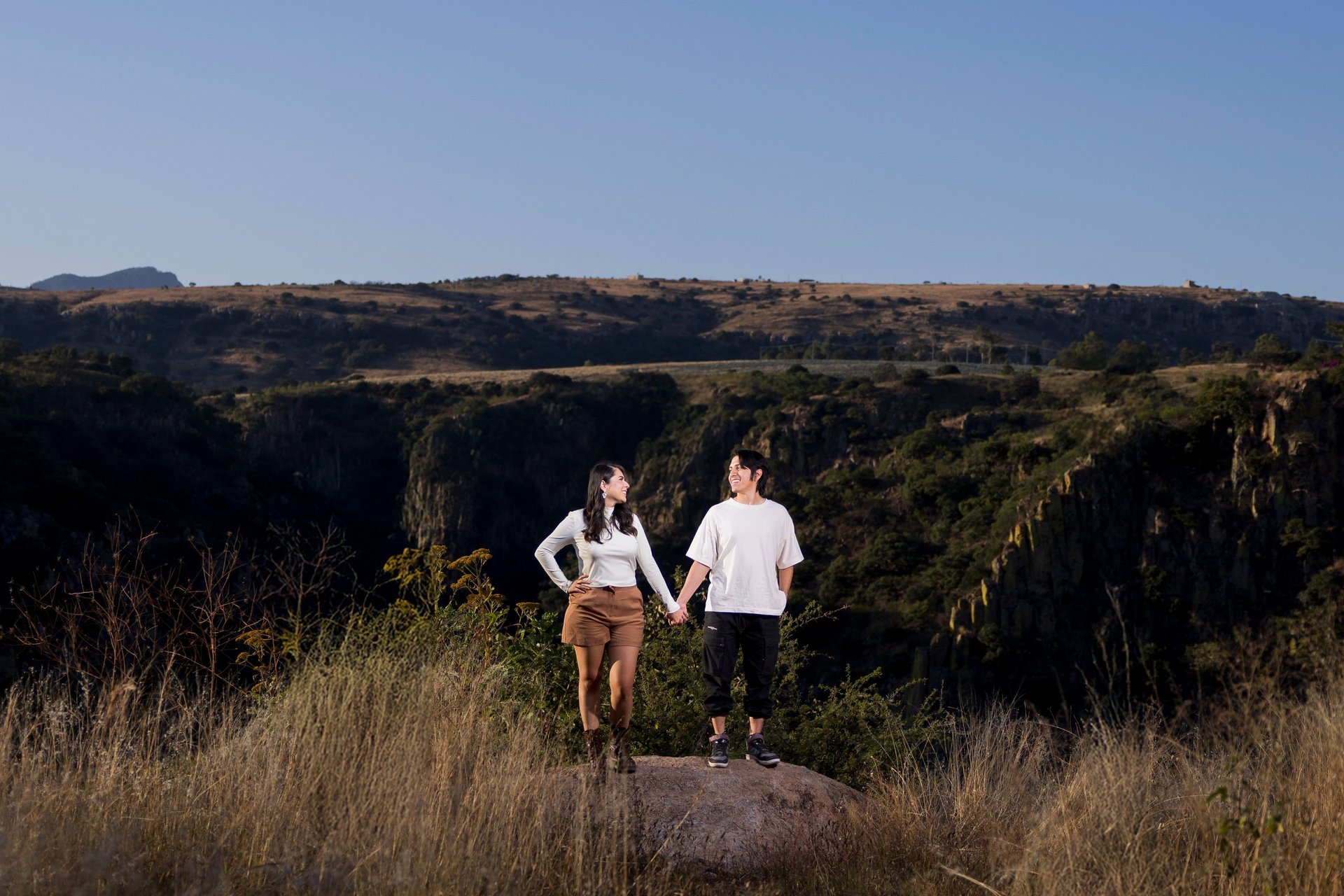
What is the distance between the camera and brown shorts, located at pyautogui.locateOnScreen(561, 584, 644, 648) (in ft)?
21.5

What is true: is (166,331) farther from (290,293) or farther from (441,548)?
(441,548)

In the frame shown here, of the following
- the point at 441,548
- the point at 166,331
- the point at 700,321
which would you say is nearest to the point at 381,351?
the point at 166,331

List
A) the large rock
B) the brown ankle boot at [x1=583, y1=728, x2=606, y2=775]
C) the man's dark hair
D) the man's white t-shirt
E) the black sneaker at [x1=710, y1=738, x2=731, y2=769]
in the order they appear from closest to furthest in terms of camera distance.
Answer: the large rock < the brown ankle boot at [x1=583, y1=728, x2=606, y2=775] < the black sneaker at [x1=710, y1=738, x2=731, y2=769] < the man's white t-shirt < the man's dark hair

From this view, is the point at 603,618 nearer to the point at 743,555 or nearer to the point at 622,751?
the point at 622,751

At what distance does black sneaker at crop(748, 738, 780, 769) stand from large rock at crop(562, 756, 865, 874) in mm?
110

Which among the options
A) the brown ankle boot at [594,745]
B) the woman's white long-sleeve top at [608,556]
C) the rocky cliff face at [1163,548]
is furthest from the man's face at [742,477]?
the rocky cliff face at [1163,548]

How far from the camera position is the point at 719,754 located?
680 centimetres

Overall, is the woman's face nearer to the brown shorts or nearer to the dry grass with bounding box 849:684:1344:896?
the brown shorts

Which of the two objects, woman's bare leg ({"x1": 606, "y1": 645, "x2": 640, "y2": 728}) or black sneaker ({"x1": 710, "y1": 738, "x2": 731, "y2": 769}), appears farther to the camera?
black sneaker ({"x1": 710, "y1": 738, "x2": 731, "y2": 769})

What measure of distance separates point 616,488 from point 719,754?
5.51 ft

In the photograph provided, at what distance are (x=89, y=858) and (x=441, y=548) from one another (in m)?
4.63

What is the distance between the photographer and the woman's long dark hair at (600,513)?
6562 millimetres

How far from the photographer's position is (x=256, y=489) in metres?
45.5

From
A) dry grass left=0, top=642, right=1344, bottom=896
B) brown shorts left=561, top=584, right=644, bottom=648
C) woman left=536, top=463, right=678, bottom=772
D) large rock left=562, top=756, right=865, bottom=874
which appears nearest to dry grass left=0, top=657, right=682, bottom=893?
dry grass left=0, top=642, right=1344, bottom=896
